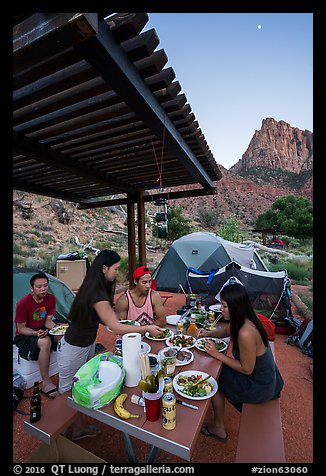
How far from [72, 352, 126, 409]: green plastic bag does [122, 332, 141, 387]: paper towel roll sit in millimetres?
51

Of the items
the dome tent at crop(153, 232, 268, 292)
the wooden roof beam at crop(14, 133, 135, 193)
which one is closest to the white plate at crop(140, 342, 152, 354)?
the wooden roof beam at crop(14, 133, 135, 193)

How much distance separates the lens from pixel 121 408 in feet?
4.43

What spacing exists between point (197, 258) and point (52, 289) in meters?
4.39

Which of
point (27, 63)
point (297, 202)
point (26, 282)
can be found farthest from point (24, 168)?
point (297, 202)

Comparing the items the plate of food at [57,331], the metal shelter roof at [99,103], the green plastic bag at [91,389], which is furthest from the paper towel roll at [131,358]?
the metal shelter roof at [99,103]

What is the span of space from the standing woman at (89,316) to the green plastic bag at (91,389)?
33 cm

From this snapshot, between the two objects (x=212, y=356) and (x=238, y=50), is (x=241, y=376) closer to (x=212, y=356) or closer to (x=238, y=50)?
(x=212, y=356)

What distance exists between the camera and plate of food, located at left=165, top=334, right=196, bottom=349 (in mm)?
2146

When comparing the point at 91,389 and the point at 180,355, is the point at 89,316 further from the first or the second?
the point at 180,355

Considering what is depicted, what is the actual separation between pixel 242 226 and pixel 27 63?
128 feet

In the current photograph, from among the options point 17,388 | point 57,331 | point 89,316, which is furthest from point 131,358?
point 17,388

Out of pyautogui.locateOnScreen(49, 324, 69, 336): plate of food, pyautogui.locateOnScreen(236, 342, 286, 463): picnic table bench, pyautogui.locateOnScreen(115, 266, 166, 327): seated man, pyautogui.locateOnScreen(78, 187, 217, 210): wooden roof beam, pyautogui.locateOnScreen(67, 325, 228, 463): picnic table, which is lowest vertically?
pyautogui.locateOnScreen(236, 342, 286, 463): picnic table bench

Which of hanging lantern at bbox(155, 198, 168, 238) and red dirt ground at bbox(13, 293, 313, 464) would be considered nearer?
red dirt ground at bbox(13, 293, 313, 464)

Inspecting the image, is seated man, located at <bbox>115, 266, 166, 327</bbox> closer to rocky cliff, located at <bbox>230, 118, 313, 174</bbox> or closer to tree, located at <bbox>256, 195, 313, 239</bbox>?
tree, located at <bbox>256, 195, 313, 239</bbox>
